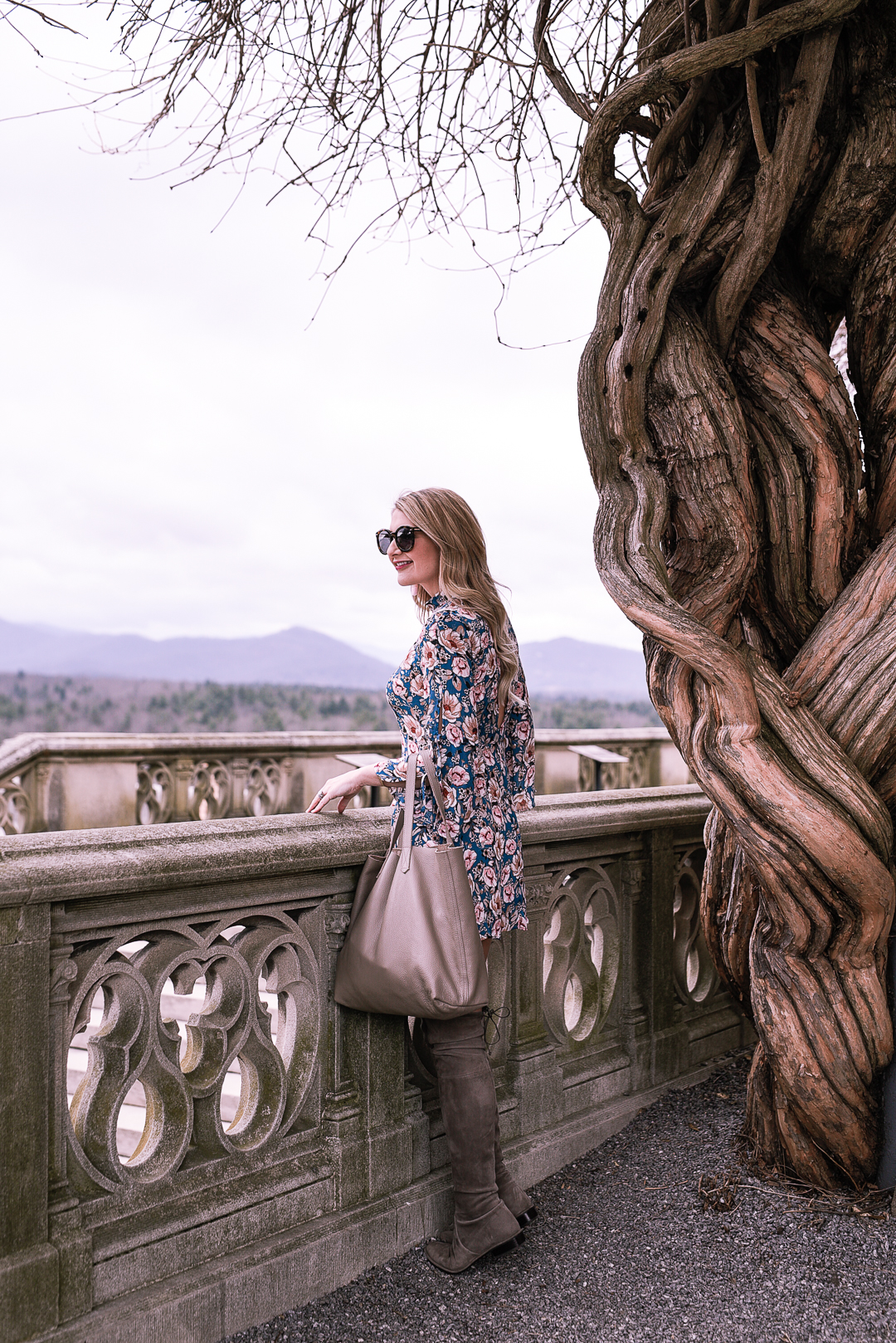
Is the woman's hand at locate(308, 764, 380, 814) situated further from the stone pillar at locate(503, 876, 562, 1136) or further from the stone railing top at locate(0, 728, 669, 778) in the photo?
the stone railing top at locate(0, 728, 669, 778)

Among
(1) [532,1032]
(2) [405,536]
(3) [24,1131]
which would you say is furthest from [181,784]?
(3) [24,1131]

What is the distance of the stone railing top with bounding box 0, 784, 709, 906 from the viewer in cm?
164

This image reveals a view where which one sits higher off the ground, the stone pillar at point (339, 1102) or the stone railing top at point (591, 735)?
the stone railing top at point (591, 735)

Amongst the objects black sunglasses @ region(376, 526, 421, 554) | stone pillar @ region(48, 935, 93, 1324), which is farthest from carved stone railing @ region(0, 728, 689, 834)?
stone pillar @ region(48, 935, 93, 1324)

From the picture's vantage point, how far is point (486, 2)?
106 inches

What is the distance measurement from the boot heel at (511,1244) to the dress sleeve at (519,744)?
91 cm

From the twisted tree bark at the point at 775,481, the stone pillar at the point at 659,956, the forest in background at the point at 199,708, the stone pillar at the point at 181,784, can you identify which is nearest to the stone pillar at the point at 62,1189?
the twisted tree bark at the point at 775,481

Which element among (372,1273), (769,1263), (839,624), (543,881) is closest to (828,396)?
(839,624)

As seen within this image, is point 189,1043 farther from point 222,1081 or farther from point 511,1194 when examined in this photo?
point 511,1194

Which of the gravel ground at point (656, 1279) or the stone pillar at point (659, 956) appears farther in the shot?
the stone pillar at point (659, 956)

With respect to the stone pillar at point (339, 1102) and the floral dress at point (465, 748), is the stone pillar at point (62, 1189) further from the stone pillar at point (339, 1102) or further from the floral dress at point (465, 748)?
the floral dress at point (465, 748)

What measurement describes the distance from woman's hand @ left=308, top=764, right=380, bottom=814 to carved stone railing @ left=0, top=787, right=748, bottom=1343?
2.7 inches

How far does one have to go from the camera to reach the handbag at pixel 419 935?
6.24 ft

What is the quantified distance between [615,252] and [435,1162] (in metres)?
2.17
